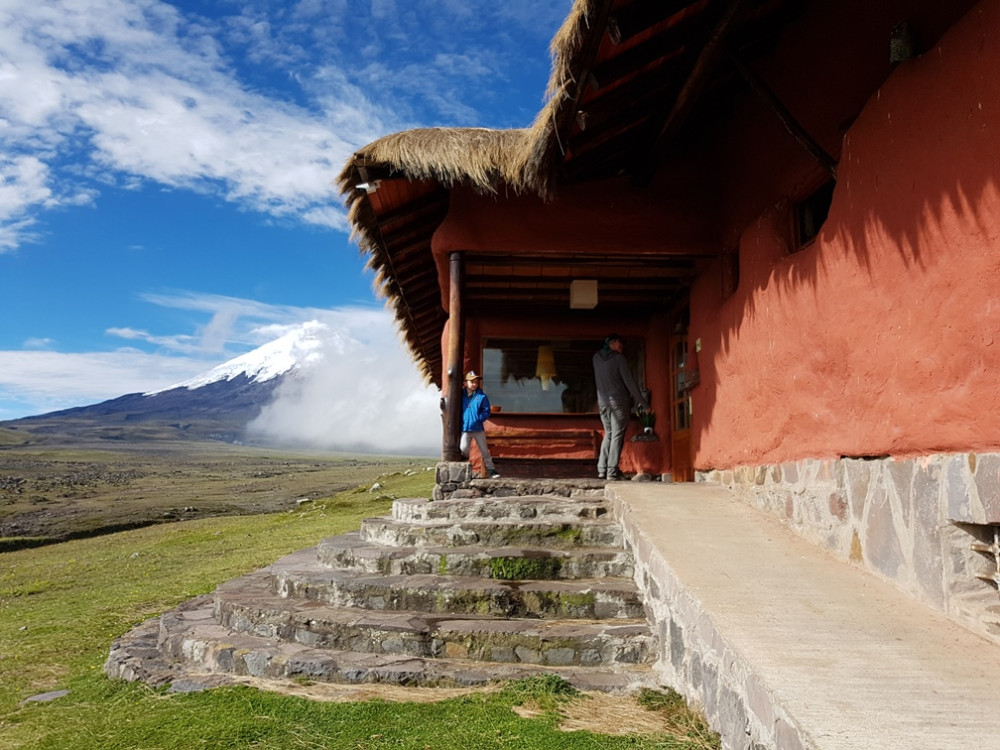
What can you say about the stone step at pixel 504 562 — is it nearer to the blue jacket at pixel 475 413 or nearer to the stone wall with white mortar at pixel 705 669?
the stone wall with white mortar at pixel 705 669

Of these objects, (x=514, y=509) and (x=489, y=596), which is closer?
(x=489, y=596)

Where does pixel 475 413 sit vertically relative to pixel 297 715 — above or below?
above

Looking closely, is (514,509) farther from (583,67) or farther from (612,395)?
(583,67)

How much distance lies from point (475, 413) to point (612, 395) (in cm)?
158

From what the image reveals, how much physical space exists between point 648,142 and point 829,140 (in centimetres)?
236

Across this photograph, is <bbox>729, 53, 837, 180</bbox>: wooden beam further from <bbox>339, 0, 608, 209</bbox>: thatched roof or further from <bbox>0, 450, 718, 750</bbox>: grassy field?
<bbox>0, 450, 718, 750</bbox>: grassy field

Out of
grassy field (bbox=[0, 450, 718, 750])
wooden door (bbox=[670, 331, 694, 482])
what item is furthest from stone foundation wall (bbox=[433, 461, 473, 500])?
wooden door (bbox=[670, 331, 694, 482])

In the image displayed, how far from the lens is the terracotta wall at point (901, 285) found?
308 centimetres

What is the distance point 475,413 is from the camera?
24.1 ft

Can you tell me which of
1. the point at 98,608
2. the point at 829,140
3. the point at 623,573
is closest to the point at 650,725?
the point at 623,573

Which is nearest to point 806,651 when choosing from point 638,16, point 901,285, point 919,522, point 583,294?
point 919,522

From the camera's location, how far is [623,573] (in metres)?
4.96

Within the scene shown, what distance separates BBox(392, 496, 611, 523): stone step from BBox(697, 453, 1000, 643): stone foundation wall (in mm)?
1646

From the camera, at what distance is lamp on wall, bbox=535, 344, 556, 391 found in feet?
30.6
